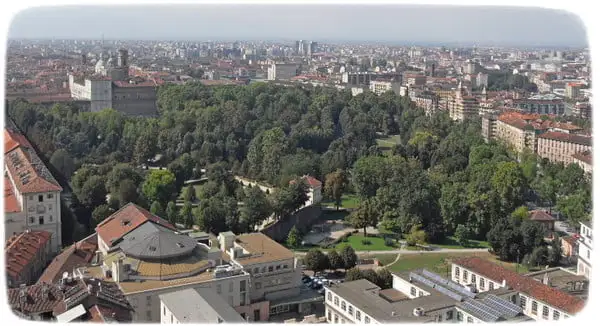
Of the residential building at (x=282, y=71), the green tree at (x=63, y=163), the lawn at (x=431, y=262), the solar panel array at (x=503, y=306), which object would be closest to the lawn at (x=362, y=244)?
the lawn at (x=431, y=262)

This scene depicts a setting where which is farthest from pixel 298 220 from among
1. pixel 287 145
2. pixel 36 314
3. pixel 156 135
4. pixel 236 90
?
pixel 236 90

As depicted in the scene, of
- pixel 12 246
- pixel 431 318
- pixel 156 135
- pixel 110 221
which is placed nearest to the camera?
pixel 431 318

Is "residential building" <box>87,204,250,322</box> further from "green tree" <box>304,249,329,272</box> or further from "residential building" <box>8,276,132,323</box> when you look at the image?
"green tree" <box>304,249,329,272</box>

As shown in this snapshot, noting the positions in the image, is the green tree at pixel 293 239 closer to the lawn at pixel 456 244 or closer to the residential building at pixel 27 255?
the lawn at pixel 456 244

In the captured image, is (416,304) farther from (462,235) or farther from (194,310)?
(462,235)

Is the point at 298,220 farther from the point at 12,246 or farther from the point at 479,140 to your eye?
the point at 479,140

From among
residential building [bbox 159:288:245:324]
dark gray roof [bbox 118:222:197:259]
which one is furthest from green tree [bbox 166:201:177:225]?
residential building [bbox 159:288:245:324]

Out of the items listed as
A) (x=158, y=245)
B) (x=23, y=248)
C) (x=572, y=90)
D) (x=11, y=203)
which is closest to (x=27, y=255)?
(x=23, y=248)
